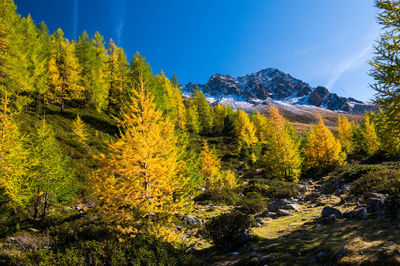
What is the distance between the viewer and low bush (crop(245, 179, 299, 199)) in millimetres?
14203

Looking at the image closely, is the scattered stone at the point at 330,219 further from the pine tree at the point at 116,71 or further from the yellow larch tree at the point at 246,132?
the pine tree at the point at 116,71

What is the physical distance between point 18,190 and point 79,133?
11.3 meters

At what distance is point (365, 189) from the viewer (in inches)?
372

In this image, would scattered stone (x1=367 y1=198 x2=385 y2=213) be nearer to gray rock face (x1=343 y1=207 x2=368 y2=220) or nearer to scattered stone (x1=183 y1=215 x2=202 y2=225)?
gray rock face (x1=343 y1=207 x2=368 y2=220)

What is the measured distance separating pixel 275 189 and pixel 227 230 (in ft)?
35.1

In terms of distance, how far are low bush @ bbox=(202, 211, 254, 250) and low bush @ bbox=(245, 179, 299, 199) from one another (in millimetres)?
9085

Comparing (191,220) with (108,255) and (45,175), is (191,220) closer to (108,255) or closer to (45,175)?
(108,255)

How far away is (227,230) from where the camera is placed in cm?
641

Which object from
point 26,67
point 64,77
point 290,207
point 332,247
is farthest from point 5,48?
point 290,207

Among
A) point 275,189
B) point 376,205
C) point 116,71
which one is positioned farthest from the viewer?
point 116,71

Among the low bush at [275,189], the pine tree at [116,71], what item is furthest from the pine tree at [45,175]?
the pine tree at [116,71]

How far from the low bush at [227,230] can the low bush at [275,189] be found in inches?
358

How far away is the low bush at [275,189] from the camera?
1420 centimetres

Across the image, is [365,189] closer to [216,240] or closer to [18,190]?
[216,240]
